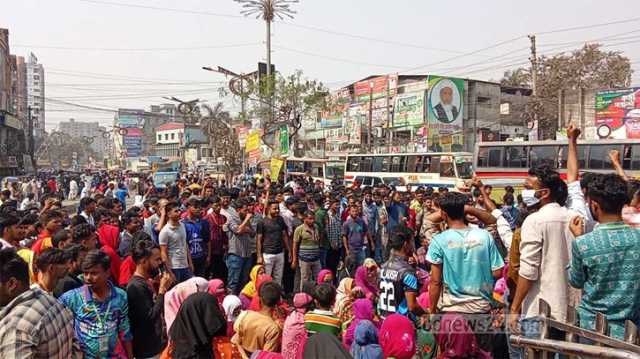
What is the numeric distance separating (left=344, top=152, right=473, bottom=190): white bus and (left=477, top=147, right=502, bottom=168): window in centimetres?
85

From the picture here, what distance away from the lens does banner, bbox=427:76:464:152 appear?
38.0 metres

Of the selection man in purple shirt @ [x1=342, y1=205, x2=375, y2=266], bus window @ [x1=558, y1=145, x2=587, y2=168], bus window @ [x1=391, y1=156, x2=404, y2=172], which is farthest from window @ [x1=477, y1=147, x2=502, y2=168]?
man in purple shirt @ [x1=342, y1=205, x2=375, y2=266]

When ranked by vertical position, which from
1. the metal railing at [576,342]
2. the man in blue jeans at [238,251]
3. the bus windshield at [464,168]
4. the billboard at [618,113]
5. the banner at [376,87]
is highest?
the banner at [376,87]

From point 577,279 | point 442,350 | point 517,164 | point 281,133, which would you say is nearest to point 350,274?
point 442,350

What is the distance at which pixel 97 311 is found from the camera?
382cm

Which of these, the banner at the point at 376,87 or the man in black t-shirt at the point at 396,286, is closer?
the man in black t-shirt at the point at 396,286

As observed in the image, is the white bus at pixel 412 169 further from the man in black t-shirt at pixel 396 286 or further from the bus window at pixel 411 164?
the man in black t-shirt at pixel 396 286

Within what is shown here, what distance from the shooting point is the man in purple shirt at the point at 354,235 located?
30.7 feet

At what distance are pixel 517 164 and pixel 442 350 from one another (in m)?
20.4

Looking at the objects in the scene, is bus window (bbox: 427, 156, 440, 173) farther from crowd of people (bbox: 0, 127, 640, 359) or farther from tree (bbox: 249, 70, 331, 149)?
crowd of people (bbox: 0, 127, 640, 359)

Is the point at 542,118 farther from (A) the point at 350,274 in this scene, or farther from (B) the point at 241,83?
(A) the point at 350,274

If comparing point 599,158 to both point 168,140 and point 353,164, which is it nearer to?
point 353,164

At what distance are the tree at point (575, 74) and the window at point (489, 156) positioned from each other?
11.9 metres

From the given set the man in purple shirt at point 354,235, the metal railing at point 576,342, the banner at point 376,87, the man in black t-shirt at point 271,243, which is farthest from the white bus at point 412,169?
the metal railing at point 576,342
